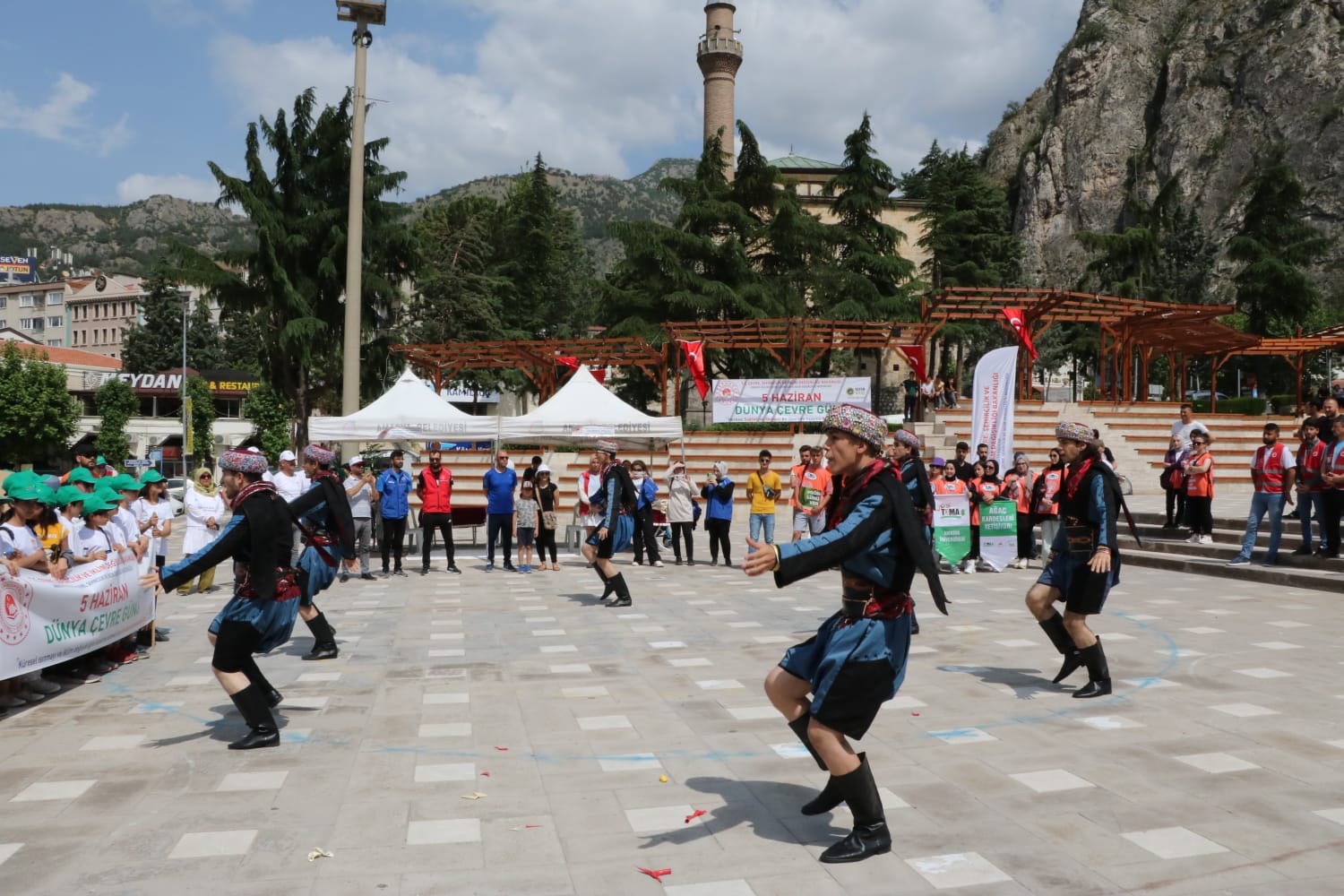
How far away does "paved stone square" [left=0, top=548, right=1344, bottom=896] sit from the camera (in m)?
4.02

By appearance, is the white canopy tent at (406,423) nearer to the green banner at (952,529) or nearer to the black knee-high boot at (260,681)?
the green banner at (952,529)

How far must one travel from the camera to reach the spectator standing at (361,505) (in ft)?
45.2

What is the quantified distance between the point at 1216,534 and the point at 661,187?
2923cm

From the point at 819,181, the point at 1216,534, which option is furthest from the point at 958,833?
the point at 819,181

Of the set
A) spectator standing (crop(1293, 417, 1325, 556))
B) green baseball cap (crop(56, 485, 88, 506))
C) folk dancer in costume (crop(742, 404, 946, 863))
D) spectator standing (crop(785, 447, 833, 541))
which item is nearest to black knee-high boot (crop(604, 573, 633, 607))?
spectator standing (crop(785, 447, 833, 541))

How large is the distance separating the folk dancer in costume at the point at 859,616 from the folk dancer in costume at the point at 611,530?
7362mm

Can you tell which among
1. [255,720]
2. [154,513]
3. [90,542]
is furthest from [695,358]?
[255,720]

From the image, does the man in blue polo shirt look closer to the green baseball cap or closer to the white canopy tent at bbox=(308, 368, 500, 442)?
the white canopy tent at bbox=(308, 368, 500, 442)

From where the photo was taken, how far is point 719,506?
51.5 ft

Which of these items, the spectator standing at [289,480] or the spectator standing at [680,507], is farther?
the spectator standing at [680,507]

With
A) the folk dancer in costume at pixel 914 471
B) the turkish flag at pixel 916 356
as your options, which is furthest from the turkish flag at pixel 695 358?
the folk dancer in costume at pixel 914 471

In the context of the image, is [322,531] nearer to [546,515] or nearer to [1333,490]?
[546,515]

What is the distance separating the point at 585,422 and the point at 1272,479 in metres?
10.4

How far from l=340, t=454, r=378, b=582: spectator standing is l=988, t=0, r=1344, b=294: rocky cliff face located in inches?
2550
